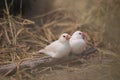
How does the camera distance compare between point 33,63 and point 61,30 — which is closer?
point 33,63

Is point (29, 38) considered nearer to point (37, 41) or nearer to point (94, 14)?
point (37, 41)

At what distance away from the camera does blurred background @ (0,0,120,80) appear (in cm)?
195

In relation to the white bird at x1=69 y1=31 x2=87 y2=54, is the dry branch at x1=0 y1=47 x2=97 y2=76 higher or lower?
lower

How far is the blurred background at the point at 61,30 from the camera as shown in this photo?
76.9 inches

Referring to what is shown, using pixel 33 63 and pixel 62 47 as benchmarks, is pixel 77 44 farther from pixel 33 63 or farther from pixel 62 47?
pixel 33 63

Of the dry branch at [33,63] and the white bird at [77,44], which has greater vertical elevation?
the white bird at [77,44]

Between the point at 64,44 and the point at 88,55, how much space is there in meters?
0.18

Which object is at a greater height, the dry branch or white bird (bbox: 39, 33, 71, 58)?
white bird (bbox: 39, 33, 71, 58)

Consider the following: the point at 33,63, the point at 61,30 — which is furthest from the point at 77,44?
the point at 61,30

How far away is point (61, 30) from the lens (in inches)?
102

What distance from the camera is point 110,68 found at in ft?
6.37

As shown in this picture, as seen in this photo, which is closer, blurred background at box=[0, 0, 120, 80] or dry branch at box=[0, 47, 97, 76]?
blurred background at box=[0, 0, 120, 80]

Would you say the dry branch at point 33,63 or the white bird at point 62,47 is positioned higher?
the white bird at point 62,47

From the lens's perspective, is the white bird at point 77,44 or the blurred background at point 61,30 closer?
the blurred background at point 61,30
